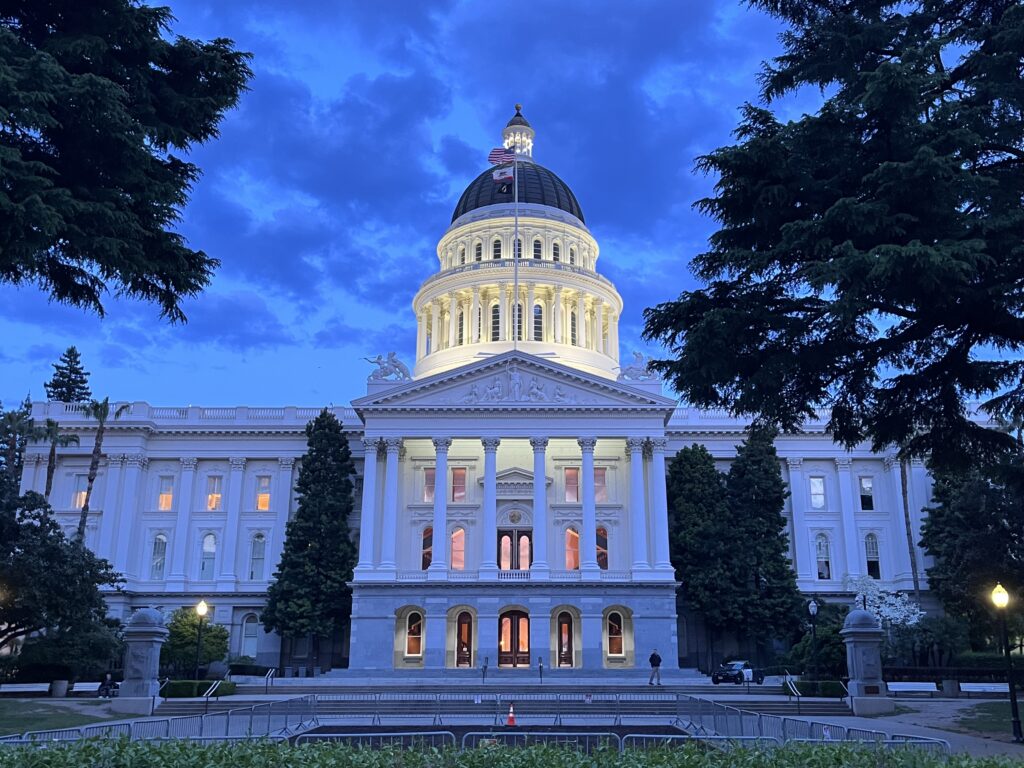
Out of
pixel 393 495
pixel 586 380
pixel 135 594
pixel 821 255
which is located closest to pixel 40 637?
pixel 135 594

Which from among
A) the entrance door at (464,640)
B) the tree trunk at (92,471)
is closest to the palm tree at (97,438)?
the tree trunk at (92,471)

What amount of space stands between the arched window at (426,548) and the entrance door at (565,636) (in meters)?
9.21

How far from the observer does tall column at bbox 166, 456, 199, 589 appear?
65812mm

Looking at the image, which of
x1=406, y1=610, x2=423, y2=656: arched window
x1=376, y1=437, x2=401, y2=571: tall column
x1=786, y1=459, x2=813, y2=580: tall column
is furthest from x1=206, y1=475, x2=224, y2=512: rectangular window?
x1=786, y1=459, x2=813, y2=580: tall column

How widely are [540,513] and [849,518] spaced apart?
926 inches

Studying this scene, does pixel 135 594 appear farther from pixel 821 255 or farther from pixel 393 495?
pixel 821 255

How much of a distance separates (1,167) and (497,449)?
1900 inches

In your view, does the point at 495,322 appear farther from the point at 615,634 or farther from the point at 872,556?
the point at 872,556

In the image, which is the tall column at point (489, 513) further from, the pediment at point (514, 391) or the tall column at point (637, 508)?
the tall column at point (637, 508)

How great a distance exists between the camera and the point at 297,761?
10172 millimetres

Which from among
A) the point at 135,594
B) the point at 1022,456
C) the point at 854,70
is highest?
the point at 854,70

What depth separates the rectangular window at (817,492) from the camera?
225ft

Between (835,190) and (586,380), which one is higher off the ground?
(586,380)

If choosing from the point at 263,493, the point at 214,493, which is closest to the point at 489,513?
the point at 263,493
